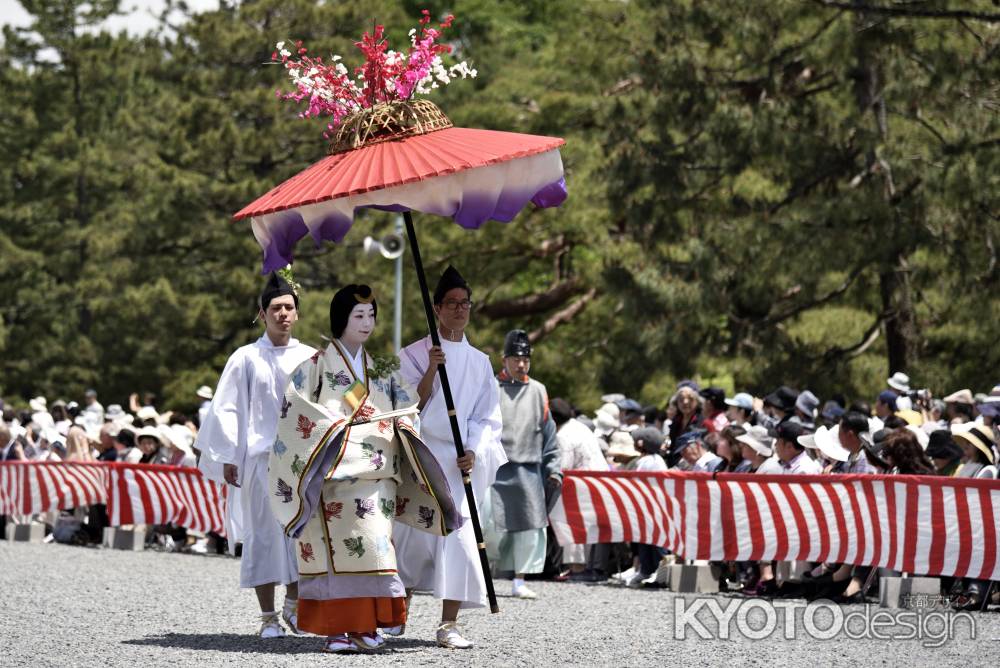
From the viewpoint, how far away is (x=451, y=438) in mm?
8258

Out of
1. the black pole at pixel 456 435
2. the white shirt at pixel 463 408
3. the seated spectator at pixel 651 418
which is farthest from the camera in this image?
the seated spectator at pixel 651 418

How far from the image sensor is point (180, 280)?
3612 cm

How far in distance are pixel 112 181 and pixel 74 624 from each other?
1337 inches

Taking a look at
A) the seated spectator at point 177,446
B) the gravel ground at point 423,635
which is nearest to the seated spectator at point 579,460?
→ the gravel ground at point 423,635

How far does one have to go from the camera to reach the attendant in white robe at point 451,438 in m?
8.06

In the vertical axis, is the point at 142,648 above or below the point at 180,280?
below

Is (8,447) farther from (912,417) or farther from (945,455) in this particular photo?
(945,455)

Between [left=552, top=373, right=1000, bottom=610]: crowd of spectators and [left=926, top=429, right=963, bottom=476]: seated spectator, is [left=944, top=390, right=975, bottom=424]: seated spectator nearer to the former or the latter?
[left=552, top=373, right=1000, bottom=610]: crowd of spectators

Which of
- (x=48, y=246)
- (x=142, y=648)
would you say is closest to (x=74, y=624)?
(x=142, y=648)

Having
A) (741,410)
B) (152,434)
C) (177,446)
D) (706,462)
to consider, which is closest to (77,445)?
(152,434)

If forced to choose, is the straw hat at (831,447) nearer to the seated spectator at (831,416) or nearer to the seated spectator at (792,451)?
the seated spectator at (792,451)

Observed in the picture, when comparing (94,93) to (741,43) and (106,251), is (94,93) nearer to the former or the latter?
(106,251)

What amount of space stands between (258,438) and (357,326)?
43.3 inches

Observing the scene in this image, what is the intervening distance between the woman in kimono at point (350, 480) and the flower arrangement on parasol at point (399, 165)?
0.29m
